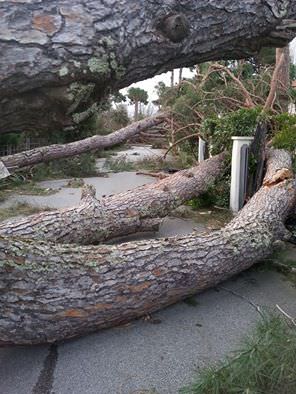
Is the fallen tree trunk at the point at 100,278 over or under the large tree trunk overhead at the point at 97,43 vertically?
under

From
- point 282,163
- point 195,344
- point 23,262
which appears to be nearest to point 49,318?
point 23,262

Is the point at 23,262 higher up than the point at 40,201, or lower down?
higher up

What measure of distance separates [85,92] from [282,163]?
4870 mm

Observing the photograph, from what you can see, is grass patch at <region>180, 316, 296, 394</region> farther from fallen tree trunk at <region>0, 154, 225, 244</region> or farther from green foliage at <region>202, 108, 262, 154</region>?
green foliage at <region>202, 108, 262, 154</region>

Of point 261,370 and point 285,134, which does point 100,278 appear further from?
point 285,134

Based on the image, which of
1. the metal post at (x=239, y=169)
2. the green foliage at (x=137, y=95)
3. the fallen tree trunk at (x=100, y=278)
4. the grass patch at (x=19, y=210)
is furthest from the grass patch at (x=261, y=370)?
the green foliage at (x=137, y=95)

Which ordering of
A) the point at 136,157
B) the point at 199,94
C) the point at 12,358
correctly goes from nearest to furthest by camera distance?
the point at 12,358
the point at 199,94
the point at 136,157

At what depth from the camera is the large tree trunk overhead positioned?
3.16 ft

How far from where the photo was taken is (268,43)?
1.31 metres

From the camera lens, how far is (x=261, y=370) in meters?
1.69

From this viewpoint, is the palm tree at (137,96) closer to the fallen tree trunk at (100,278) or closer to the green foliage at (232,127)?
the green foliage at (232,127)

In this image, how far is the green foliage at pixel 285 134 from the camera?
6.29 meters

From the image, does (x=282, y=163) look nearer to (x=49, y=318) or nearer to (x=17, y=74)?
(x=49, y=318)

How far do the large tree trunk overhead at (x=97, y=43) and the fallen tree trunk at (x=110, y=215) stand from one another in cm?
272
